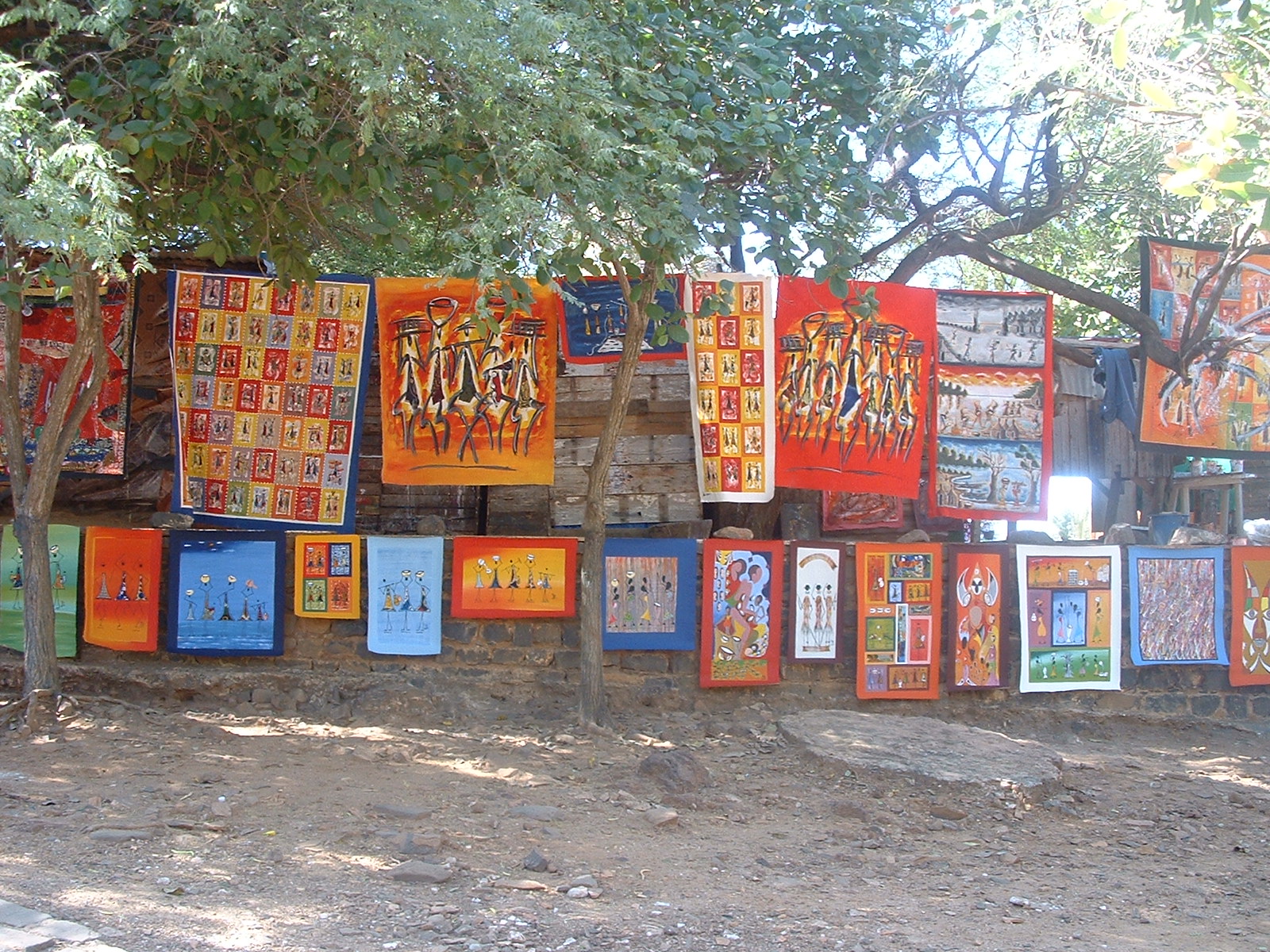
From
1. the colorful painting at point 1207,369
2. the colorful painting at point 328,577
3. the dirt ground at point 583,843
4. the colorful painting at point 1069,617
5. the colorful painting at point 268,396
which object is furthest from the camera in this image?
the colorful painting at point 1207,369

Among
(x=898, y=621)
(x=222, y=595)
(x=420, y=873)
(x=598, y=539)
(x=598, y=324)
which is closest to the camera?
(x=420, y=873)

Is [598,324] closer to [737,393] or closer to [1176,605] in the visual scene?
[737,393]

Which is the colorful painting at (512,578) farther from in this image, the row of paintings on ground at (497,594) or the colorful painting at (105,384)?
the colorful painting at (105,384)

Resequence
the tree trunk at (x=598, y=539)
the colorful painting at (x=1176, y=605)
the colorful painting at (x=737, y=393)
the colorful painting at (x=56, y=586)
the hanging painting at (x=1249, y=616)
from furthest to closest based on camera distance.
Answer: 1. the hanging painting at (x=1249, y=616)
2. the colorful painting at (x=1176, y=605)
3. the colorful painting at (x=737, y=393)
4. the colorful painting at (x=56, y=586)
5. the tree trunk at (x=598, y=539)

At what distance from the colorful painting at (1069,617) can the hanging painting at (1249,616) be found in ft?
3.25

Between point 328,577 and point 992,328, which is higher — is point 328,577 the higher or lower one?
the lower one

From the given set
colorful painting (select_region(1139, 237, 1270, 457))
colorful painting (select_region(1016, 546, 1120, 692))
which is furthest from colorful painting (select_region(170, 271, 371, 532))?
colorful painting (select_region(1139, 237, 1270, 457))

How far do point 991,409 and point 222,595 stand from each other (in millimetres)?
5588

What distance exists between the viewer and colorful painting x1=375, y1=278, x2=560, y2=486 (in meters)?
7.88

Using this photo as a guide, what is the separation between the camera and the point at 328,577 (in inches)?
302

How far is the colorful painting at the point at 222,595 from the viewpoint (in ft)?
25.0

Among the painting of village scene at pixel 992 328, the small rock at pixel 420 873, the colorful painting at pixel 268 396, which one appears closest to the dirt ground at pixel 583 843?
the small rock at pixel 420 873

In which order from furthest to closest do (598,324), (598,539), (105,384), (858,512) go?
(858,512) → (105,384) → (598,324) → (598,539)

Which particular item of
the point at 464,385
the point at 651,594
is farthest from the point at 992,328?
the point at 464,385
